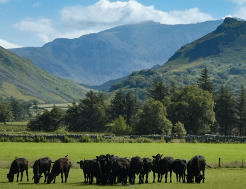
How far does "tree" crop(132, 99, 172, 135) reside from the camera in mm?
112750

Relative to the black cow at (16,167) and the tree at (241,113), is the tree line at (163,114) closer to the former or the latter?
the tree at (241,113)

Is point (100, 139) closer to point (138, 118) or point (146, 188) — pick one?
point (138, 118)

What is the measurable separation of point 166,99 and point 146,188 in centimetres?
10235

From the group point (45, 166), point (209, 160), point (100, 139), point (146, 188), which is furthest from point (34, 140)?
point (146, 188)

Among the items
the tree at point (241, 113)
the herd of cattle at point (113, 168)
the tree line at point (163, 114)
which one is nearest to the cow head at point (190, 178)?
the herd of cattle at point (113, 168)

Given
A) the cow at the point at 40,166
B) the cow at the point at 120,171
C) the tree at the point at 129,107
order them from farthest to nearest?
the tree at the point at 129,107 < the cow at the point at 40,166 < the cow at the point at 120,171

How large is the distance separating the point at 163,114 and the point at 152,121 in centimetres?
468

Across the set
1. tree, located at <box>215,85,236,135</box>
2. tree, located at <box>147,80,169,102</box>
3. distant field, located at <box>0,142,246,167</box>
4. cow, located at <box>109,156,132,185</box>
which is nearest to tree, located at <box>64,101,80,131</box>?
tree, located at <box>147,80,169,102</box>

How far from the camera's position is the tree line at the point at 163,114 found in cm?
11456

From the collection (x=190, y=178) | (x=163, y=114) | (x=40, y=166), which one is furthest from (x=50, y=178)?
(x=163, y=114)

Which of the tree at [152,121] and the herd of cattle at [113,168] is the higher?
the tree at [152,121]

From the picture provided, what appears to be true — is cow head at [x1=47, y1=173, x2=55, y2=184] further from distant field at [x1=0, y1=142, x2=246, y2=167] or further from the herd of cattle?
distant field at [x1=0, y1=142, x2=246, y2=167]

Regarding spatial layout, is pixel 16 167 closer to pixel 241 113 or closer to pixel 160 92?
pixel 241 113

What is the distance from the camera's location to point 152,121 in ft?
373
